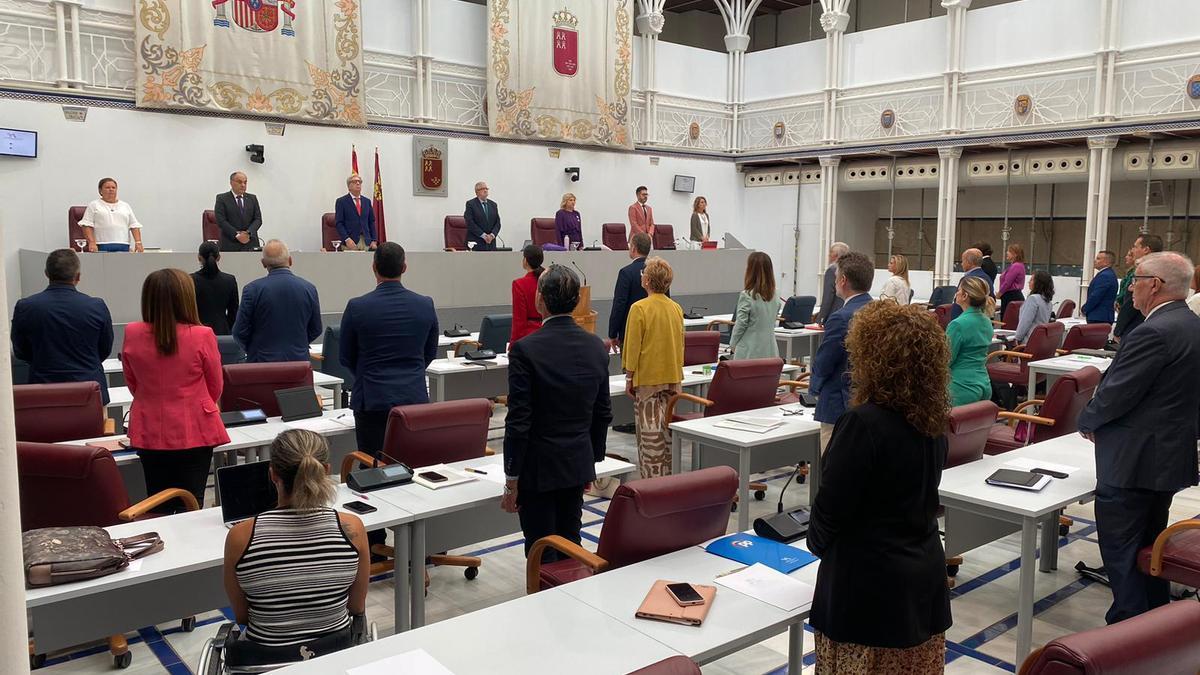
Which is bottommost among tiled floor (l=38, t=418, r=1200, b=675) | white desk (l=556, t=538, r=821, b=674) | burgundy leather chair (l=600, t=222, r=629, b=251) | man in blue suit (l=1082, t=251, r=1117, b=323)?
tiled floor (l=38, t=418, r=1200, b=675)

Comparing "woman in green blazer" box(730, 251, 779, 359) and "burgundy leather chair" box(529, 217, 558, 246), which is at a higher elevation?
"burgundy leather chair" box(529, 217, 558, 246)

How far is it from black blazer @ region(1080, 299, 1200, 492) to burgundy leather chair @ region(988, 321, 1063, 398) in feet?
14.6

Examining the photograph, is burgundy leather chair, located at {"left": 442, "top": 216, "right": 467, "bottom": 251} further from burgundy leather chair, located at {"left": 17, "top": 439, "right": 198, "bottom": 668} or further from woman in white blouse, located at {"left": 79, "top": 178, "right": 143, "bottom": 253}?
burgundy leather chair, located at {"left": 17, "top": 439, "right": 198, "bottom": 668}

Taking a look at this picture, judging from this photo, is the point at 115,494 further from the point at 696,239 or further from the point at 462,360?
the point at 696,239

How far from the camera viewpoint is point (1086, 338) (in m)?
9.05

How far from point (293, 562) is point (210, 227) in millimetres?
9993

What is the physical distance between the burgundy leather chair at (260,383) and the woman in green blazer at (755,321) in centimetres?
290

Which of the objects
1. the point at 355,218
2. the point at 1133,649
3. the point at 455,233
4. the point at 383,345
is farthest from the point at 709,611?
the point at 455,233

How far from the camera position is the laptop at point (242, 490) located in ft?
10.4

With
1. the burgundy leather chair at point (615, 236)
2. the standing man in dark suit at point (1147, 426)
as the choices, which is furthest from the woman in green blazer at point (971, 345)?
the burgundy leather chair at point (615, 236)

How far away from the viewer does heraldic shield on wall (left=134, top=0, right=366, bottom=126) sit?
1116 centimetres

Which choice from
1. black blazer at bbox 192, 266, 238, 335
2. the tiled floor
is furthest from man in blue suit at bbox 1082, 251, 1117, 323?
black blazer at bbox 192, 266, 238, 335

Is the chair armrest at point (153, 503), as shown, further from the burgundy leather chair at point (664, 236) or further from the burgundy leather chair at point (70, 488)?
the burgundy leather chair at point (664, 236)

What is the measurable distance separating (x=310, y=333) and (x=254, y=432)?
1611 millimetres
